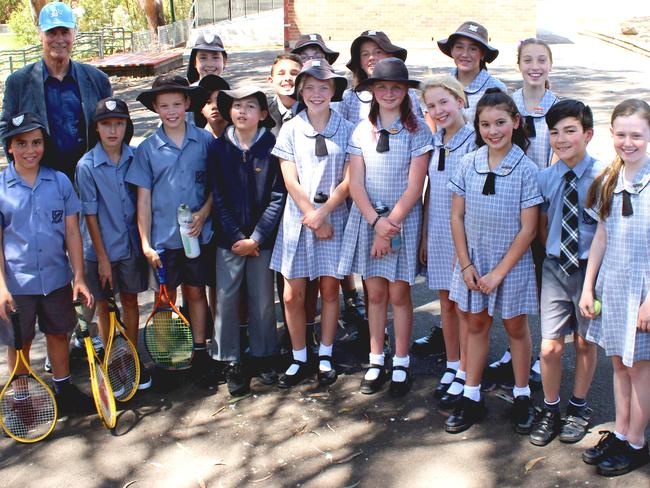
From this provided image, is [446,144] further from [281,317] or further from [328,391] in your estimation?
[281,317]

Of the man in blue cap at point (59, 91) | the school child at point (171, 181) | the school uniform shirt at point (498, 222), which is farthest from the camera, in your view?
the man in blue cap at point (59, 91)

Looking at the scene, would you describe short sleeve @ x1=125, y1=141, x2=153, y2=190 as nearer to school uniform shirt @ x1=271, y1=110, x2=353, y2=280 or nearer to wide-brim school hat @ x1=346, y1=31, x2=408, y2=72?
school uniform shirt @ x1=271, y1=110, x2=353, y2=280

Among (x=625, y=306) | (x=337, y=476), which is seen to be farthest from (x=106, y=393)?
(x=625, y=306)

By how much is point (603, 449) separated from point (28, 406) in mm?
3507

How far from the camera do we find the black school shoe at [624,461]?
414 centimetres

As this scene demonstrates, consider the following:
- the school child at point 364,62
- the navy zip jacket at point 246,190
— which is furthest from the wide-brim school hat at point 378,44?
the navy zip jacket at point 246,190

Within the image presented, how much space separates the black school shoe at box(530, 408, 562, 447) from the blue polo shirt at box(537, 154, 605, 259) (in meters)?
0.98

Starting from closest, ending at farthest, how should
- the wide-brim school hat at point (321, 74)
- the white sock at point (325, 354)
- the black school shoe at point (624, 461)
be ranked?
the black school shoe at point (624, 461), the wide-brim school hat at point (321, 74), the white sock at point (325, 354)

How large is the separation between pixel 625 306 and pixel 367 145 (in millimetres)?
1909

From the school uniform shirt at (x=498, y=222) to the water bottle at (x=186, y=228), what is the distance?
1800 millimetres

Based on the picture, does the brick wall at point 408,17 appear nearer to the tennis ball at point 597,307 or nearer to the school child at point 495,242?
the school child at point 495,242

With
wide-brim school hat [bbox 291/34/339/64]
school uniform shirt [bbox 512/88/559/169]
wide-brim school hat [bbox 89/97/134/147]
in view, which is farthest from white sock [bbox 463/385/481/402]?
wide-brim school hat [bbox 291/34/339/64]

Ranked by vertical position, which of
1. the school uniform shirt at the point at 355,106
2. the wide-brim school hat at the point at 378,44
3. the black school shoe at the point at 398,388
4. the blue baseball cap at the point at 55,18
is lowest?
the black school shoe at the point at 398,388

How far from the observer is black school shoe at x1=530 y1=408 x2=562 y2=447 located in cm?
449
